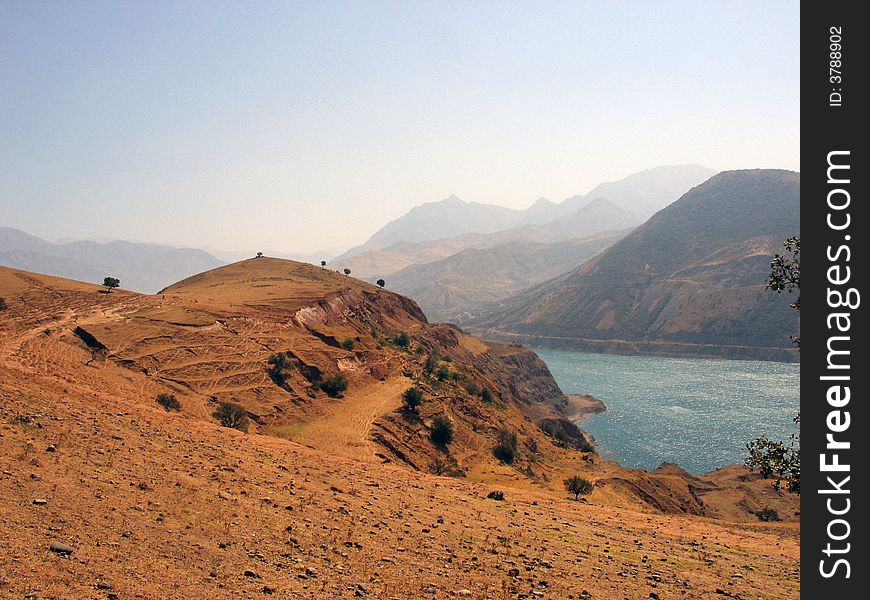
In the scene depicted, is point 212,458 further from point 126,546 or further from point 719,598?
point 719,598

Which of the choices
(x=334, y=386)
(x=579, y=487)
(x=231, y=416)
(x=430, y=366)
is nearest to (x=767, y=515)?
(x=579, y=487)

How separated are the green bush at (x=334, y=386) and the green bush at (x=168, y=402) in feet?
36.4

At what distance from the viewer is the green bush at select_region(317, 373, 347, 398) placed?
120 ft

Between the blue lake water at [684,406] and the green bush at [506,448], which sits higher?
the green bush at [506,448]

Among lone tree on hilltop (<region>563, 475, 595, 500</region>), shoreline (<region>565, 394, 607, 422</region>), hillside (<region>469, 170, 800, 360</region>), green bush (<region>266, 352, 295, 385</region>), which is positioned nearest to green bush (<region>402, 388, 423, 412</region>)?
green bush (<region>266, 352, 295, 385</region>)

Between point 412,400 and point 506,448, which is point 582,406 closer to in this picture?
point 506,448

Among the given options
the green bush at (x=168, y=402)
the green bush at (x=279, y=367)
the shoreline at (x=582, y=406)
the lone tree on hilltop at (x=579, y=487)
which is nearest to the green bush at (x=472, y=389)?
the lone tree on hilltop at (x=579, y=487)

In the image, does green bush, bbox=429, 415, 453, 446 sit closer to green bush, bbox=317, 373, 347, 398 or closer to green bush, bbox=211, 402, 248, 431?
green bush, bbox=317, 373, 347, 398

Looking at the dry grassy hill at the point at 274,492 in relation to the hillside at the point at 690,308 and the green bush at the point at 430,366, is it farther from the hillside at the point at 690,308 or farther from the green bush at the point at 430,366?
the hillside at the point at 690,308

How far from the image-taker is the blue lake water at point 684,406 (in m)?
66.1

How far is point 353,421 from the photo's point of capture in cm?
3177

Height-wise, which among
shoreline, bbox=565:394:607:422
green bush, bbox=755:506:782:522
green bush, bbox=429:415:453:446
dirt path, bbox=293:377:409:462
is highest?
dirt path, bbox=293:377:409:462

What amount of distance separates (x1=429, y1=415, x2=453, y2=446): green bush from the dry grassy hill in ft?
1.81
